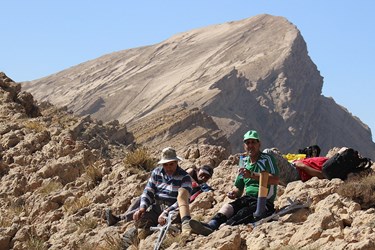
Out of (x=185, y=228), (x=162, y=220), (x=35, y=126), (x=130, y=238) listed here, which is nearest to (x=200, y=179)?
(x=162, y=220)

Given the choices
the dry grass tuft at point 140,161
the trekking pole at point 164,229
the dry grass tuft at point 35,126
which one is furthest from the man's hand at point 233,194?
the dry grass tuft at point 35,126

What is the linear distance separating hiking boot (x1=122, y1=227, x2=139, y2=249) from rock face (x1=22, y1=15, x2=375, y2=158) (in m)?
91.1

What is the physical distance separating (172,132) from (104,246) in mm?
58983

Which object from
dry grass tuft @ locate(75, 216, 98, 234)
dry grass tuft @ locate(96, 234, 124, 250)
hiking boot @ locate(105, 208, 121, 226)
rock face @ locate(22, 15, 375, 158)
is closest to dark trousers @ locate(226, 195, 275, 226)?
dry grass tuft @ locate(96, 234, 124, 250)

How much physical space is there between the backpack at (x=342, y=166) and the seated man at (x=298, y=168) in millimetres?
265

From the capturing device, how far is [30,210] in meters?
11.8

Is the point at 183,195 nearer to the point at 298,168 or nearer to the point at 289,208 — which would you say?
the point at 289,208

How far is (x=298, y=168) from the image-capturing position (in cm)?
979

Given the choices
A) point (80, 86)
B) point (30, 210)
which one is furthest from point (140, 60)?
point (30, 210)

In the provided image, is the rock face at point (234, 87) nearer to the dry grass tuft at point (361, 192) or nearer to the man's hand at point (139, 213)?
the man's hand at point (139, 213)

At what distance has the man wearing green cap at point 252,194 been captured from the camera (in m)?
8.09

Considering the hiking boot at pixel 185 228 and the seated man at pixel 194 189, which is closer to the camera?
the hiking boot at pixel 185 228

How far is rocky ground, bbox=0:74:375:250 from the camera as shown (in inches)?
282

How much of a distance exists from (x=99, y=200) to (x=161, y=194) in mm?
2231
